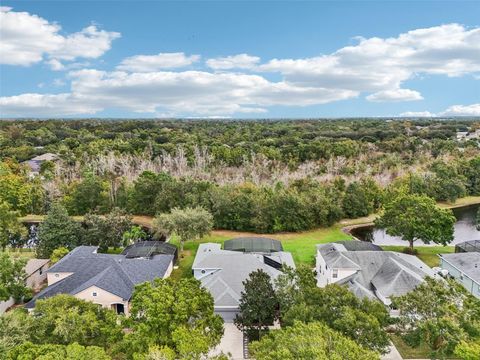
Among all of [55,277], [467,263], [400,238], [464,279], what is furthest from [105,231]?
[400,238]

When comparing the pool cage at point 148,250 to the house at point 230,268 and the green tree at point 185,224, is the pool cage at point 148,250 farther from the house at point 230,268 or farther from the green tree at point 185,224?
the house at point 230,268

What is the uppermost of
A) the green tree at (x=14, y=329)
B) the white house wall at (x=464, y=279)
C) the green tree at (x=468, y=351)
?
the green tree at (x=468, y=351)

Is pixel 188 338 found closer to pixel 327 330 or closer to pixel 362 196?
pixel 327 330

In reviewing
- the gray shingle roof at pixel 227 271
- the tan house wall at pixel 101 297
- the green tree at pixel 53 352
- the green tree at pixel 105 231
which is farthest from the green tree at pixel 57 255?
the green tree at pixel 53 352

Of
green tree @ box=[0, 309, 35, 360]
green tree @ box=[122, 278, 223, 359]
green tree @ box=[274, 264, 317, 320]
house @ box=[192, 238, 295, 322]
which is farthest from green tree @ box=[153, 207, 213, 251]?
green tree @ box=[0, 309, 35, 360]

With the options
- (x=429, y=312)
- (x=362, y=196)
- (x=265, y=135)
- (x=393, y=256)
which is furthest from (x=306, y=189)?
(x=265, y=135)

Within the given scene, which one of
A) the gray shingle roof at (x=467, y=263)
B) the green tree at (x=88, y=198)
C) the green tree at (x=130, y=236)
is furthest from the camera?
the green tree at (x=88, y=198)

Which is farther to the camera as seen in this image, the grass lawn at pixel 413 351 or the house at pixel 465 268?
the house at pixel 465 268

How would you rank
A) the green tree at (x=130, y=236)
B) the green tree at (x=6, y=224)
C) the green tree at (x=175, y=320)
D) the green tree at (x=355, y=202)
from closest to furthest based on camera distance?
the green tree at (x=175, y=320), the green tree at (x=6, y=224), the green tree at (x=130, y=236), the green tree at (x=355, y=202)
